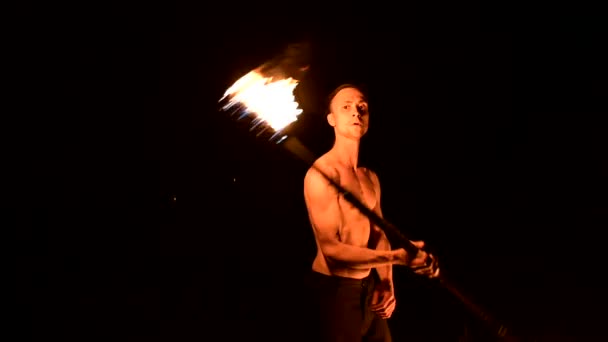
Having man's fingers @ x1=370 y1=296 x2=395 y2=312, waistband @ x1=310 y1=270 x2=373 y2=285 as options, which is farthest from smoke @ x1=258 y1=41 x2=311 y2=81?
man's fingers @ x1=370 y1=296 x2=395 y2=312

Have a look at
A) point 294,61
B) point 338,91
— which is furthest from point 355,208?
point 294,61

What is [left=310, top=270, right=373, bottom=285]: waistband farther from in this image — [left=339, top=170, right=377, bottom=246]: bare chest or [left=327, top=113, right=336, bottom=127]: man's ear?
[left=327, top=113, right=336, bottom=127]: man's ear

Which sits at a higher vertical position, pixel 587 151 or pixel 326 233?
pixel 587 151

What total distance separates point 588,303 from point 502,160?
162cm

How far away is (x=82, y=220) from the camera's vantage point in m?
4.89

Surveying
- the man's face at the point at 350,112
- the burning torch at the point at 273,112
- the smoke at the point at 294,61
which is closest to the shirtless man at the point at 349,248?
the man's face at the point at 350,112

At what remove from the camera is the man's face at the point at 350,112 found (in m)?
4.38

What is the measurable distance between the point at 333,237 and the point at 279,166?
146 cm

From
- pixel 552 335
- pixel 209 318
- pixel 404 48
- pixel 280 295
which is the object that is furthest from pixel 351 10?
pixel 552 335

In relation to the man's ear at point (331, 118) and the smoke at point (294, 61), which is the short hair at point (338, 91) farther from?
the smoke at point (294, 61)

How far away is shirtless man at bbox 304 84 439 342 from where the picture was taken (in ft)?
13.5

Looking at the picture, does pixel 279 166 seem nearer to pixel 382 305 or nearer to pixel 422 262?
pixel 382 305

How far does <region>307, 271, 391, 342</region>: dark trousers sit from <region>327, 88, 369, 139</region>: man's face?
1065mm

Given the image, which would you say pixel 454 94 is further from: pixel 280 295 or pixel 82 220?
pixel 82 220
